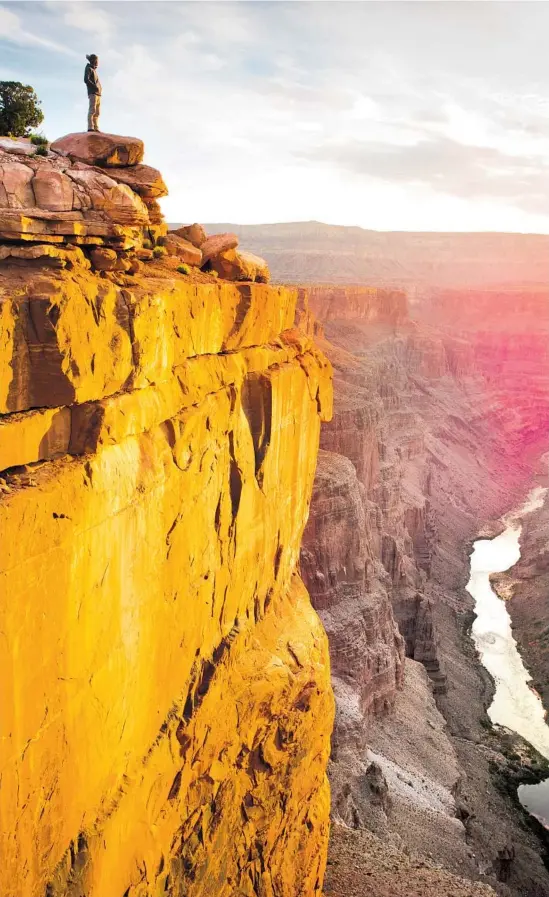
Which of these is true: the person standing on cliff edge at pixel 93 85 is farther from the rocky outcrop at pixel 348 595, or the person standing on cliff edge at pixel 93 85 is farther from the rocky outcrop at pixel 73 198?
the rocky outcrop at pixel 348 595

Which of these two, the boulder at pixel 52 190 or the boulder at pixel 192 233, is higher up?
the boulder at pixel 52 190

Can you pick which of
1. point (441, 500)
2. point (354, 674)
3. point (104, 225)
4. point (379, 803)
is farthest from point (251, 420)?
point (441, 500)

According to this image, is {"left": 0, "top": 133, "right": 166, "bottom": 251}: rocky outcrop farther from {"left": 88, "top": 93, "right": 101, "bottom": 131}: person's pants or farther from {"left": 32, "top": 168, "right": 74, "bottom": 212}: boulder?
{"left": 88, "top": 93, "right": 101, "bottom": 131}: person's pants

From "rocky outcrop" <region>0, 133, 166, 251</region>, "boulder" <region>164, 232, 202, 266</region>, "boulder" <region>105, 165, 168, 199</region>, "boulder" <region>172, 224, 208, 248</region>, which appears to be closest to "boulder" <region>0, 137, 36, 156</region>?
"rocky outcrop" <region>0, 133, 166, 251</region>

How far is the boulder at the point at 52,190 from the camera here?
13445mm

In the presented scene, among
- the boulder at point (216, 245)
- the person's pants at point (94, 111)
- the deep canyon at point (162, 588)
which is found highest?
the person's pants at point (94, 111)

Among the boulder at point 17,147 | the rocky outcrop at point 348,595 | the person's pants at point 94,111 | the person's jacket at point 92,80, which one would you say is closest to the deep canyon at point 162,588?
the boulder at point 17,147

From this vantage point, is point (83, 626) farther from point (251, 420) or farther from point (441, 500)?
point (441, 500)

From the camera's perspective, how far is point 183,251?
62.4 ft

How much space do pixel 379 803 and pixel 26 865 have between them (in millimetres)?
29346

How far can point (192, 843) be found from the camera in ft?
59.8

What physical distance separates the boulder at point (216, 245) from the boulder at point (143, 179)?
373cm

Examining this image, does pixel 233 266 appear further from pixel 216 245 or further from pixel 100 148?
pixel 100 148

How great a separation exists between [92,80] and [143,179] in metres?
3.93
